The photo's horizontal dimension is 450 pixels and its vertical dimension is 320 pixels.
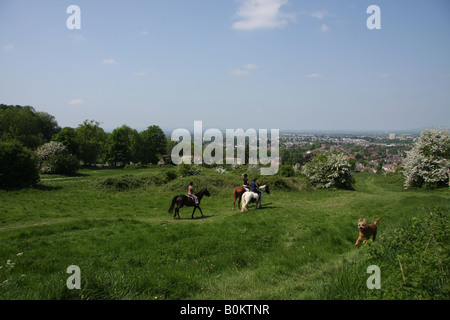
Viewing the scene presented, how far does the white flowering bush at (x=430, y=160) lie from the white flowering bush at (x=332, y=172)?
21.1 feet

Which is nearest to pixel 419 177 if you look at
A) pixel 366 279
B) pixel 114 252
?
pixel 366 279

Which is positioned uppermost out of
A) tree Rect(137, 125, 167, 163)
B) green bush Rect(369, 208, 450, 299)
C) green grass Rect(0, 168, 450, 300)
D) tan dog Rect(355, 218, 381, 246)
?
tree Rect(137, 125, 167, 163)

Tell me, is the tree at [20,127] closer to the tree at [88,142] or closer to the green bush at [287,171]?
the tree at [88,142]

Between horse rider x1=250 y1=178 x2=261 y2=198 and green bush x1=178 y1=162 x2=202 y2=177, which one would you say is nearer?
horse rider x1=250 y1=178 x2=261 y2=198

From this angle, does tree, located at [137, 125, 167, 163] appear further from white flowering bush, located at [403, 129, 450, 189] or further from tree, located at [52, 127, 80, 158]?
white flowering bush, located at [403, 129, 450, 189]

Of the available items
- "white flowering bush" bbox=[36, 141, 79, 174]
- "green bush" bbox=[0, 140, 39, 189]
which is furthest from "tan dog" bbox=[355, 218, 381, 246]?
"white flowering bush" bbox=[36, 141, 79, 174]

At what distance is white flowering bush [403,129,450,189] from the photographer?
26.0 meters

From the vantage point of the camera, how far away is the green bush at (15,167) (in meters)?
24.1

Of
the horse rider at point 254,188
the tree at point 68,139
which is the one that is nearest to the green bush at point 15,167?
the horse rider at point 254,188

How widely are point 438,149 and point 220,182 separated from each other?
22536 mm

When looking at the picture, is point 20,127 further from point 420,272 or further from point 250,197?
point 420,272

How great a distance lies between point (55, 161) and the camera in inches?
1523

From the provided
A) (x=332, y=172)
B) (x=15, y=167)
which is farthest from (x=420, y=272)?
(x=15, y=167)

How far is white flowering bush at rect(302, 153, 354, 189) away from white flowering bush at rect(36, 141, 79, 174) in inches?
1362
